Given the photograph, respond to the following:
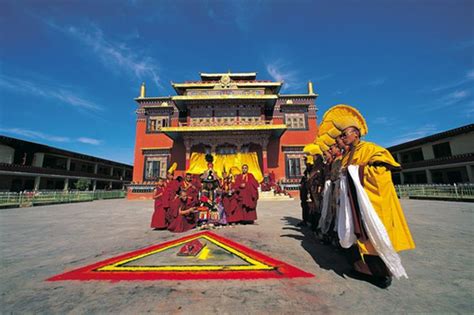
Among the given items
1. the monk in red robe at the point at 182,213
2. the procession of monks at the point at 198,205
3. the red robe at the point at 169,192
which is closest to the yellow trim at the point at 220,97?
the procession of monks at the point at 198,205

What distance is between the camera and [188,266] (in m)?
2.38

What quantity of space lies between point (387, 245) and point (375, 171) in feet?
2.53

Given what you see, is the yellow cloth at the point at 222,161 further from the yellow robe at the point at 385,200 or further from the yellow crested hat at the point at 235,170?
the yellow robe at the point at 385,200

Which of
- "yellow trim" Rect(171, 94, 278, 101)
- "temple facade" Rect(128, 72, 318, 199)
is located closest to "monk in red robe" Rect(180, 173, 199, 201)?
"temple facade" Rect(128, 72, 318, 199)

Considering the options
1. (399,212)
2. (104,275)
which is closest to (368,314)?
(399,212)

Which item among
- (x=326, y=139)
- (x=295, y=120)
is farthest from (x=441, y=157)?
(x=326, y=139)

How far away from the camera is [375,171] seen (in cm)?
208

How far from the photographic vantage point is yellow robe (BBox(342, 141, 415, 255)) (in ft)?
6.40

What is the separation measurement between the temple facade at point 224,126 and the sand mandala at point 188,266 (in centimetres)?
1330

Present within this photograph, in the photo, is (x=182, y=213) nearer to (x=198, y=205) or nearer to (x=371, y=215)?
(x=198, y=205)

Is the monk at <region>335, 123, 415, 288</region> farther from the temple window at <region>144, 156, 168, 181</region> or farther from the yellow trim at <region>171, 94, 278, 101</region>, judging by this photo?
the temple window at <region>144, 156, 168, 181</region>

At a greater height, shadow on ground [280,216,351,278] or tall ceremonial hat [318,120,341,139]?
tall ceremonial hat [318,120,341,139]

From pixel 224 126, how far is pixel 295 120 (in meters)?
8.10

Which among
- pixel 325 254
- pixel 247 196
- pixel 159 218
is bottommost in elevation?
pixel 325 254
